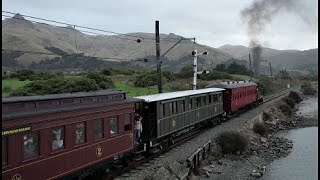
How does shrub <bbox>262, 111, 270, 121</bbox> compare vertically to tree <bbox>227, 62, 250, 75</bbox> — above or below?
below

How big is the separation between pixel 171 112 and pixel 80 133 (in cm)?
840

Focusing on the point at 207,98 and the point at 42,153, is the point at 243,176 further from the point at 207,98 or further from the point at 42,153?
the point at 42,153

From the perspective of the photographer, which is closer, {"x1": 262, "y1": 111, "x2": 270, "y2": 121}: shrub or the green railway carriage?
the green railway carriage

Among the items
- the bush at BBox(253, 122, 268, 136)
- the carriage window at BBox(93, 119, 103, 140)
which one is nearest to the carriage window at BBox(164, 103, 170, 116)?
the carriage window at BBox(93, 119, 103, 140)

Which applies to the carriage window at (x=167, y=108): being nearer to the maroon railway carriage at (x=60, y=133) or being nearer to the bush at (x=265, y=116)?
the maroon railway carriage at (x=60, y=133)

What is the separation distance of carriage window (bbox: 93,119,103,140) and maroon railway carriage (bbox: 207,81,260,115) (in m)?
21.1

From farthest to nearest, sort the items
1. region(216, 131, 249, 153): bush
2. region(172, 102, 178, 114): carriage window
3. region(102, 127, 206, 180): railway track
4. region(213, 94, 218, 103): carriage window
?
1. region(213, 94, 218, 103): carriage window
2. region(216, 131, 249, 153): bush
3. region(172, 102, 178, 114): carriage window
4. region(102, 127, 206, 180): railway track

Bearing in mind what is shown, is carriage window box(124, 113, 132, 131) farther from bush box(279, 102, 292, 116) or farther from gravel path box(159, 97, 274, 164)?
bush box(279, 102, 292, 116)

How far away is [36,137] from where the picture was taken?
436 inches

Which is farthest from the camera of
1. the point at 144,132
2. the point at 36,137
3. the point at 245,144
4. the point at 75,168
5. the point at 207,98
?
the point at 207,98

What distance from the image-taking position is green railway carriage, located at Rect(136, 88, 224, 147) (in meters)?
18.6

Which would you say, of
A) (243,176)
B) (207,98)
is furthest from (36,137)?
(207,98)

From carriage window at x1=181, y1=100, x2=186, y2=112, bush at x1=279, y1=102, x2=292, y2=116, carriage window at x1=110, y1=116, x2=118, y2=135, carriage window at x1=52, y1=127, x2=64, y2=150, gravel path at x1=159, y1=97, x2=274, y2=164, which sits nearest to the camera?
carriage window at x1=52, y1=127, x2=64, y2=150

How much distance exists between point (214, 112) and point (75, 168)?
18.7 meters
